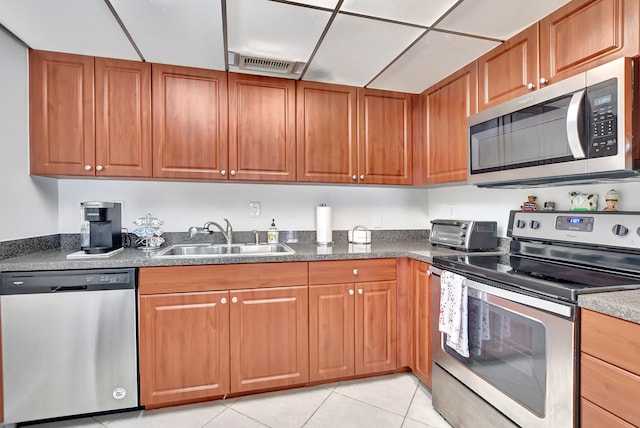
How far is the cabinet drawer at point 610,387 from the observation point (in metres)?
0.94

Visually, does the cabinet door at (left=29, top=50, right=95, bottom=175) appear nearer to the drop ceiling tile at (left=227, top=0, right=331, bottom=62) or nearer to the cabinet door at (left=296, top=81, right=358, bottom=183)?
the drop ceiling tile at (left=227, top=0, right=331, bottom=62)

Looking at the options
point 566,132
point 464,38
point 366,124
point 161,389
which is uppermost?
point 464,38

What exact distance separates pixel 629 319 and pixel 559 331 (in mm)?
234

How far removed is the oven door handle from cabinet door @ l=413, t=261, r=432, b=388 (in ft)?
1.42

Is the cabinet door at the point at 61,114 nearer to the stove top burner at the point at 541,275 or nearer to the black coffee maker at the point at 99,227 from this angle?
the black coffee maker at the point at 99,227

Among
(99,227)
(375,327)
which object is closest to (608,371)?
(375,327)

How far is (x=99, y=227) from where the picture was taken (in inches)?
77.3

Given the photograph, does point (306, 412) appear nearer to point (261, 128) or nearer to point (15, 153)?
point (261, 128)

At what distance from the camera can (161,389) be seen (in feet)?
5.93

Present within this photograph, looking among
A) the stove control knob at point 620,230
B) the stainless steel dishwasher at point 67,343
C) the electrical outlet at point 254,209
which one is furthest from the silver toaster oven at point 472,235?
the stainless steel dishwasher at point 67,343

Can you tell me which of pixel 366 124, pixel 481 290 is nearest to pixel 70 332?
pixel 481 290

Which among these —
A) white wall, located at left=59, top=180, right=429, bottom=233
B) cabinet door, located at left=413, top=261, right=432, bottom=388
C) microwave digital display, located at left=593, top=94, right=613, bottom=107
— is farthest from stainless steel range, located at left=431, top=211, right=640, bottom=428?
white wall, located at left=59, top=180, right=429, bottom=233

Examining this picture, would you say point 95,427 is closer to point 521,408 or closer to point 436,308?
point 436,308

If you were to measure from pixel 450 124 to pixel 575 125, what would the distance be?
93 centimetres
